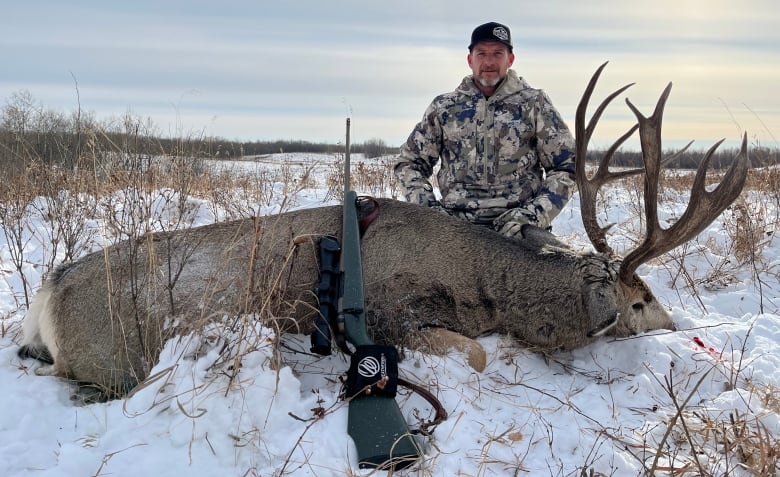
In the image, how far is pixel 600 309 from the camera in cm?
379

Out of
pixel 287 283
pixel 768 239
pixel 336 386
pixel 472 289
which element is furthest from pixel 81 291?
pixel 768 239

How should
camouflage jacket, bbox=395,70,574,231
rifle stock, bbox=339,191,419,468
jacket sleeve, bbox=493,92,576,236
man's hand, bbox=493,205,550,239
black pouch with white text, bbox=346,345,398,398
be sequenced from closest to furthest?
rifle stock, bbox=339,191,419,468, black pouch with white text, bbox=346,345,398,398, man's hand, bbox=493,205,550,239, jacket sleeve, bbox=493,92,576,236, camouflage jacket, bbox=395,70,574,231

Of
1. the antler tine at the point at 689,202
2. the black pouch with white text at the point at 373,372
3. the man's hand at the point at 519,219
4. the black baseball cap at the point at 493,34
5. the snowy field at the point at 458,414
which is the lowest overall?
the snowy field at the point at 458,414

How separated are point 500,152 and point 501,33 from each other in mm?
1046

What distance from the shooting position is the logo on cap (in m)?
5.30

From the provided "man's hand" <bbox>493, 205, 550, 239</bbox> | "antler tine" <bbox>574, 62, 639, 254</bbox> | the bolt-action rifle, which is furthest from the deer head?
the bolt-action rifle

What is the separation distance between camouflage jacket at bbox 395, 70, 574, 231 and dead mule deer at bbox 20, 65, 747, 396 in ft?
3.35

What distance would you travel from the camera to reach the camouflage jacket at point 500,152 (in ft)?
17.1

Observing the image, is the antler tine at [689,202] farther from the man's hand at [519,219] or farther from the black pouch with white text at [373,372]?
the black pouch with white text at [373,372]

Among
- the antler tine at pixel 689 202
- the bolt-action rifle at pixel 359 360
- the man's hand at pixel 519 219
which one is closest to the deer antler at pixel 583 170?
the antler tine at pixel 689 202

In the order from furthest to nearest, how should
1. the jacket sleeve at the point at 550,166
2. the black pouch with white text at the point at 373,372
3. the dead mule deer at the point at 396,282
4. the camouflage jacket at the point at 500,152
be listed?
the camouflage jacket at the point at 500,152, the jacket sleeve at the point at 550,166, the dead mule deer at the point at 396,282, the black pouch with white text at the point at 373,372

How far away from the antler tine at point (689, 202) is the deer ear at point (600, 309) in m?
Result: 0.25

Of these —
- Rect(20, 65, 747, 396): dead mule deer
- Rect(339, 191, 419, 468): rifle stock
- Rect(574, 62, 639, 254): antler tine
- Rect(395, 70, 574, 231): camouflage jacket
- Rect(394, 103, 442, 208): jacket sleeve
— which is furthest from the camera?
Rect(394, 103, 442, 208): jacket sleeve

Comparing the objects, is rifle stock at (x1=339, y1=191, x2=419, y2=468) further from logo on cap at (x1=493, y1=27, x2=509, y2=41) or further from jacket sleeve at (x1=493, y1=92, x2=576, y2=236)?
logo on cap at (x1=493, y1=27, x2=509, y2=41)
